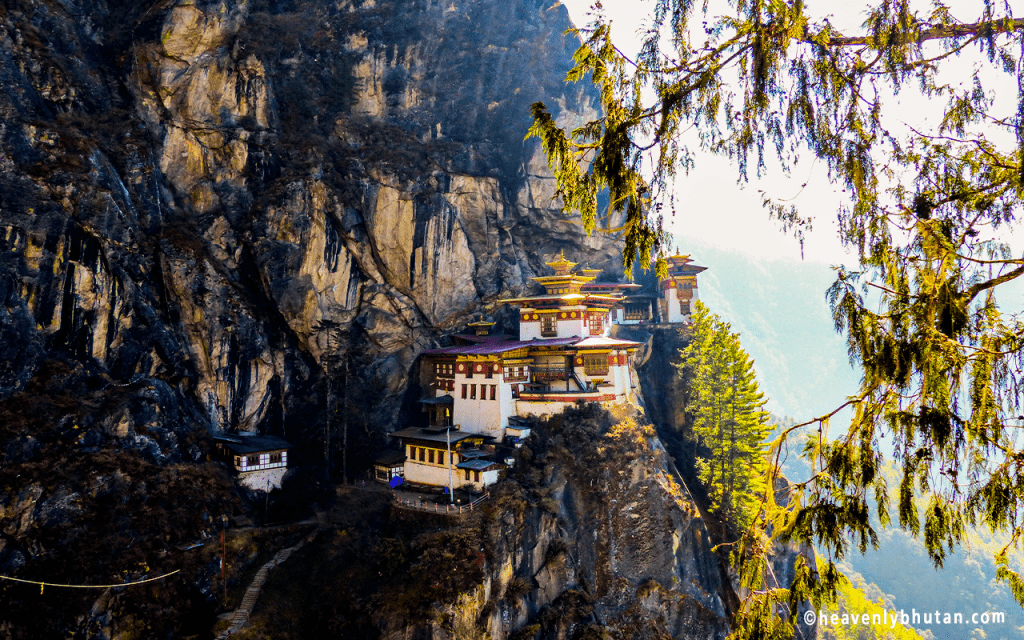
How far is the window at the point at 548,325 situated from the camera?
3494 cm

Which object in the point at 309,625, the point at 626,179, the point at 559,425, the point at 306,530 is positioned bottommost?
the point at 309,625

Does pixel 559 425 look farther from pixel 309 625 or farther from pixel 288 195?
pixel 288 195

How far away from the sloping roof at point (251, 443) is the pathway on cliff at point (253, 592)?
5460 mm

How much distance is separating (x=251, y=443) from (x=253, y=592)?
342 inches

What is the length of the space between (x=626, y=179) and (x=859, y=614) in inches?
2095

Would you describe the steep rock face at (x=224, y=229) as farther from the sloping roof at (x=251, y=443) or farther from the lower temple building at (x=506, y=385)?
the lower temple building at (x=506, y=385)

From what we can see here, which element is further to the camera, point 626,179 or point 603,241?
point 603,241

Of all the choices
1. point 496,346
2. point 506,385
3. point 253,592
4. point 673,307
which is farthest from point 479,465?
point 673,307

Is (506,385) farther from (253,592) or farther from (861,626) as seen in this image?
(861,626)

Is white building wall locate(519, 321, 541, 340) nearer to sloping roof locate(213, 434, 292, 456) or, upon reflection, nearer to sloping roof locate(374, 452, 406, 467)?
sloping roof locate(374, 452, 406, 467)

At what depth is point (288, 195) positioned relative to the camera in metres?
31.7

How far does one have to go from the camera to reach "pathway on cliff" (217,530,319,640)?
19.0 meters

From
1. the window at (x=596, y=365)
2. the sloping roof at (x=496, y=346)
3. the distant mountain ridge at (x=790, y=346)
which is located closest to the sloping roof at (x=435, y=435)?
the sloping roof at (x=496, y=346)

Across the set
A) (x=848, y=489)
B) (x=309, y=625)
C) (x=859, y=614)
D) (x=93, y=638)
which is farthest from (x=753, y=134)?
(x=859, y=614)
